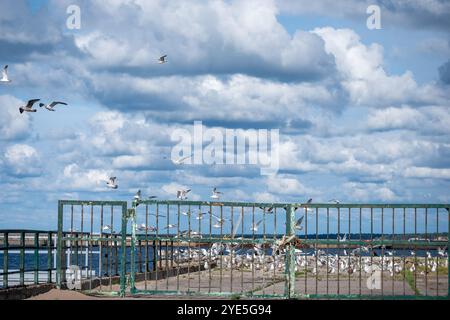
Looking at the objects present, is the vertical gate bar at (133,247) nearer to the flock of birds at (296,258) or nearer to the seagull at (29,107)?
the flock of birds at (296,258)

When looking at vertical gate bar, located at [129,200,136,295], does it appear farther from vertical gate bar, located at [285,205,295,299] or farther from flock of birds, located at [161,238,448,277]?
vertical gate bar, located at [285,205,295,299]

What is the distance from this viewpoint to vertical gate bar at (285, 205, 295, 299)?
66.5 feet

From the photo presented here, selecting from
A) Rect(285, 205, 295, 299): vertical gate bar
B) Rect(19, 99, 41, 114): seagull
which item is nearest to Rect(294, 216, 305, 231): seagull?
Rect(285, 205, 295, 299): vertical gate bar

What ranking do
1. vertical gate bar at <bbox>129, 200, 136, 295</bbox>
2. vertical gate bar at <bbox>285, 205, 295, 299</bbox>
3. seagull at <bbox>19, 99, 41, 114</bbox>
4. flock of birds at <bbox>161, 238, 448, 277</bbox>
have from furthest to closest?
seagull at <bbox>19, 99, 41, 114</bbox> → flock of birds at <bbox>161, 238, 448, 277</bbox> → vertical gate bar at <bbox>129, 200, 136, 295</bbox> → vertical gate bar at <bbox>285, 205, 295, 299</bbox>

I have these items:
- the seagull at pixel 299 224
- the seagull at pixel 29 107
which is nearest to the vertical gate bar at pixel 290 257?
the seagull at pixel 299 224

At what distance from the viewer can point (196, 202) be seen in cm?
2017

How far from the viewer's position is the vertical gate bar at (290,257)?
20.3 metres

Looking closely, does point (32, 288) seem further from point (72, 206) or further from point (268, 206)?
point (268, 206)

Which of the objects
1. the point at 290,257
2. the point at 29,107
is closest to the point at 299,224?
the point at 290,257

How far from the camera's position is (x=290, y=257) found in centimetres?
2045
